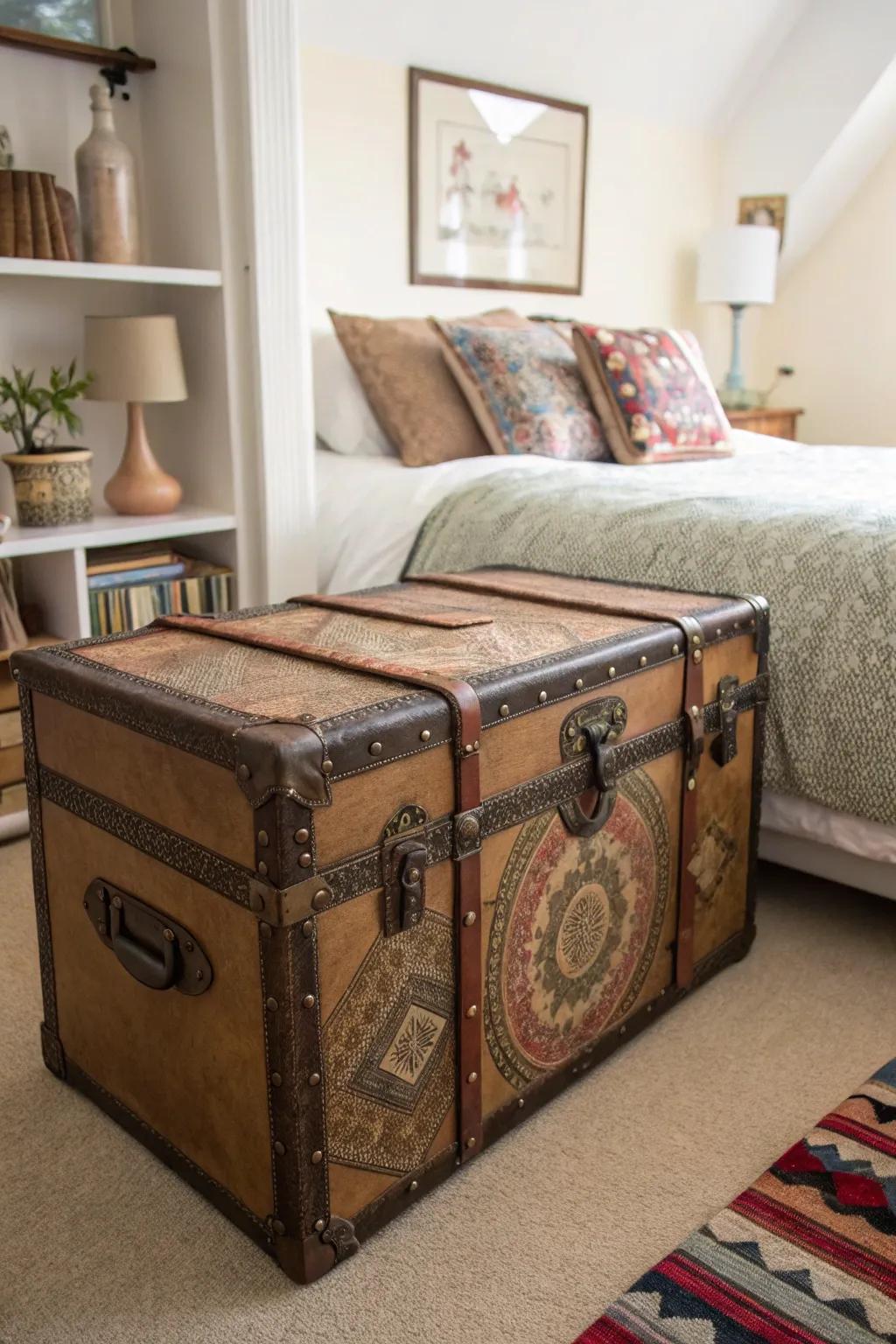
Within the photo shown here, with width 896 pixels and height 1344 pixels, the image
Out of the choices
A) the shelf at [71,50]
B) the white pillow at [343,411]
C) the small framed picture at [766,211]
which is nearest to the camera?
the shelf at [71,50]

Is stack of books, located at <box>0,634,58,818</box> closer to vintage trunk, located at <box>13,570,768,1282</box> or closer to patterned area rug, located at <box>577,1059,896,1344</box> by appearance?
vintage trunk, located at <box>13,570,768,1282</box>

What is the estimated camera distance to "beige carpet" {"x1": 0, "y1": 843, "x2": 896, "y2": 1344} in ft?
3.67

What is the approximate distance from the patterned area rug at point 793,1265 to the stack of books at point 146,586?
1590mm

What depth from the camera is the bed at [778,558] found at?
169 centimetres

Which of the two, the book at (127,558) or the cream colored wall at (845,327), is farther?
the cream colored wall at (845,327)

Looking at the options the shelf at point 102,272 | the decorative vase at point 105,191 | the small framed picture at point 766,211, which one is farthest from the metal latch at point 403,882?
the small framed picture at point 766,211

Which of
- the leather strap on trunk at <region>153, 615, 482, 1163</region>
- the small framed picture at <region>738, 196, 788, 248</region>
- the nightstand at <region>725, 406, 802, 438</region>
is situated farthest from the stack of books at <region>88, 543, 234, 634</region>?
the small framed picture at <region>738, 196, 788, 248</region>

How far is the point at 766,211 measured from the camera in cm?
430

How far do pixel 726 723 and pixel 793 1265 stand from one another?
0.71 metres

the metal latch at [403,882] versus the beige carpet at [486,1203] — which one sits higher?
the metal latch at [403,882]

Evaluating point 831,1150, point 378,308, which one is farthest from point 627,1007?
point 378,308

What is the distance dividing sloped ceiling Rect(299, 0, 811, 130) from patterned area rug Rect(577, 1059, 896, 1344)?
10.1ft

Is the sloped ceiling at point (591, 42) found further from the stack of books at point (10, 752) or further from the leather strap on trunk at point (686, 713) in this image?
the leather strap on trunk at point (686, 713)

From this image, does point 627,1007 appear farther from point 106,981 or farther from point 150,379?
point 150,379
